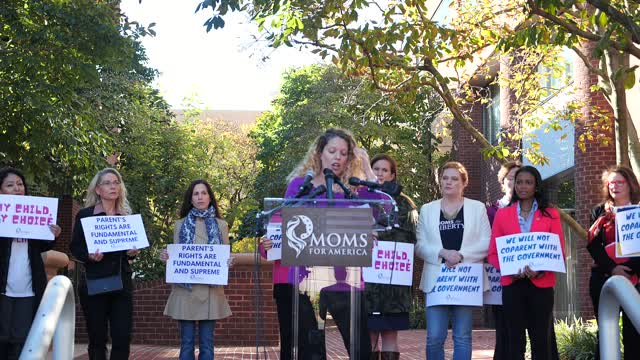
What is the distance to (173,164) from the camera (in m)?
35.4

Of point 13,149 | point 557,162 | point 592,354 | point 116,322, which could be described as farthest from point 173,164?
point 116,322

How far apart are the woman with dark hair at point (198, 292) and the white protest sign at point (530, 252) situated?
9.28 feet

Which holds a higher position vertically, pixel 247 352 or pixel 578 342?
pixel 578 342

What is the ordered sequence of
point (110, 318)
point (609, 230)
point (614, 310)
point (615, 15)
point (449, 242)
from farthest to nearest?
point (110, 318) < point (609, 230) < point (449, 242) < point (615, 15) < point (614, 310)

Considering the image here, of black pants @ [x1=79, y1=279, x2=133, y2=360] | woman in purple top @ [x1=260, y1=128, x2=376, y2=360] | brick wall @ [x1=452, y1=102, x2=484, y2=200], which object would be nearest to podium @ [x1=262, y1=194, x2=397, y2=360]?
woman in purple top @ [x1=260, y1=128, x2=376, y2=360]

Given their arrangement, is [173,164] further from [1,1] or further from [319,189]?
[319,189]

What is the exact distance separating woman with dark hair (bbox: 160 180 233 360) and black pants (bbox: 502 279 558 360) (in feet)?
9.16

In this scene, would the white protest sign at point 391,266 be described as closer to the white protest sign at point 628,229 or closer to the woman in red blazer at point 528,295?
the woman in red blazer at point 528,295

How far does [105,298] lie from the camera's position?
338 inches

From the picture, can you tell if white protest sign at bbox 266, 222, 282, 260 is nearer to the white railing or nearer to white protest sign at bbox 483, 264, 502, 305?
the white railing

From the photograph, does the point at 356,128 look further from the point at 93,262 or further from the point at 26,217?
the point at 26,217

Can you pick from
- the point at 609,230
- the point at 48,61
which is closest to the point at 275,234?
the point at 609,230

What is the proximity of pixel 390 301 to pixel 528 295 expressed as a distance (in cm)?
121

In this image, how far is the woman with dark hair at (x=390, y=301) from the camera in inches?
324
